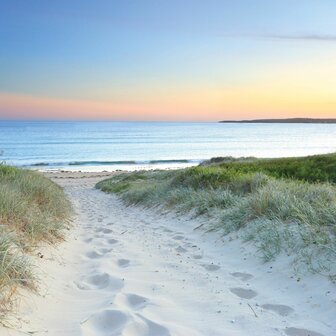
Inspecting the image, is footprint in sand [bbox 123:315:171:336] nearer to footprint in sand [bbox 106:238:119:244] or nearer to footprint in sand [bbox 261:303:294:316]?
footprint in sand [bbox 261:303:294:316]

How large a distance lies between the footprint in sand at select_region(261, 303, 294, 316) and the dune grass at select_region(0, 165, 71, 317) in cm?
221

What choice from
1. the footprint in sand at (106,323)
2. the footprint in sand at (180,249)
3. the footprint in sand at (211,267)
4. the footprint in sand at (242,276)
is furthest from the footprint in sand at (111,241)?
the footprint in sand at (106,323)

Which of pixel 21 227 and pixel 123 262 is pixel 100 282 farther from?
pixel 21 227

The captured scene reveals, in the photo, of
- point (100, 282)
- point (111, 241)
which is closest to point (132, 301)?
point (100, 282)

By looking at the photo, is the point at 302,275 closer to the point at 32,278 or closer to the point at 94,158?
the point at 32,278

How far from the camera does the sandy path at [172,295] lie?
353cm

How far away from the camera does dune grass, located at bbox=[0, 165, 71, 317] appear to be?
12.8 ft

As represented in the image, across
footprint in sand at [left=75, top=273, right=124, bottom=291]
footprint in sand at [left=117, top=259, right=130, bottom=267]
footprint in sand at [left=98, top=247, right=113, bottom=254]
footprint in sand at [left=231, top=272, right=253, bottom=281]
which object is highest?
footprint in sand at [left=75, top=273, right=124, bottom=291]

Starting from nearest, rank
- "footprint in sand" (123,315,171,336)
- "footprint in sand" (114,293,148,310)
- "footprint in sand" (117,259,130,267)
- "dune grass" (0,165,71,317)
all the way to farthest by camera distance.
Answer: "footprint in sand" (123,315,171,336) → "dune grass" (0,165,71,317) → "footprint in sand" (114,293,148,310) → "footprint in sand" (117,259,130,267)

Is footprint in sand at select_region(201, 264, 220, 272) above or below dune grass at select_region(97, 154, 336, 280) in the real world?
below

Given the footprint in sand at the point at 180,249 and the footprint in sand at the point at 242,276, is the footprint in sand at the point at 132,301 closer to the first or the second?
the footprint in sand at the point at 242,276

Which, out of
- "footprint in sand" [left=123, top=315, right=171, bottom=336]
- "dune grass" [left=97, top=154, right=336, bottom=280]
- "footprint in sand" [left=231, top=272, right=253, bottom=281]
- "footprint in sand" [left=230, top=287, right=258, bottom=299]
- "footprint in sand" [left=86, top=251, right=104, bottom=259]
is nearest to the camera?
"footprint in sand" [left=123, top=315, right=171, bottom=336]

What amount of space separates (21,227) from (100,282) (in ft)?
6.25

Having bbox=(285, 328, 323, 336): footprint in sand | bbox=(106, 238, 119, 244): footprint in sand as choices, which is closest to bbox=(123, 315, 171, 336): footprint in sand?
bbox=(285, 328, 323, 336): footprint in sand
